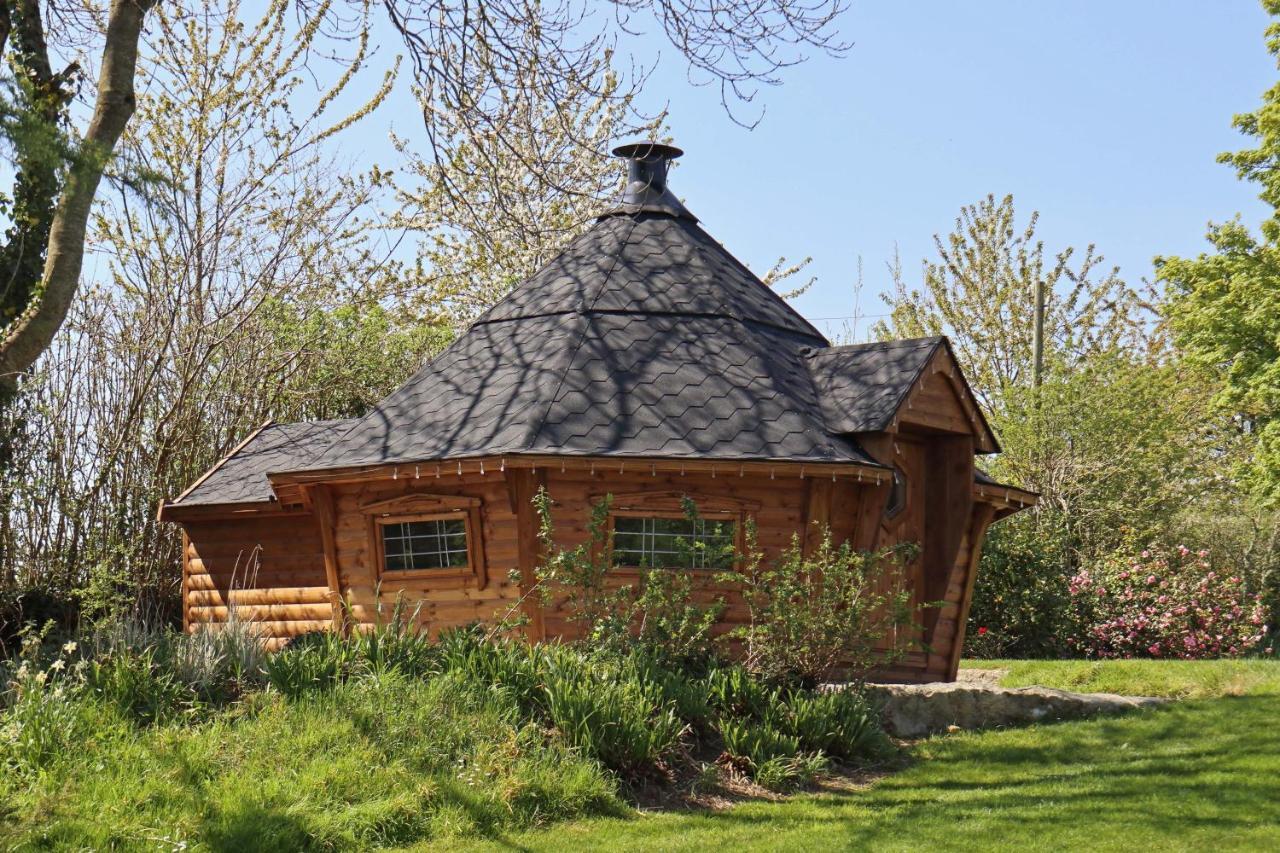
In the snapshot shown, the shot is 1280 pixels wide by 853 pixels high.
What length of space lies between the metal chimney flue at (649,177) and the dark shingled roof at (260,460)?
4384mm

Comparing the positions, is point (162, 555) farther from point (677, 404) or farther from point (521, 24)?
point (521, 24)

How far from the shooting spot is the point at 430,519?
38.2 feet

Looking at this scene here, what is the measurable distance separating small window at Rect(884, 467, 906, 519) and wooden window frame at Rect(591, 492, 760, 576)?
175 cm

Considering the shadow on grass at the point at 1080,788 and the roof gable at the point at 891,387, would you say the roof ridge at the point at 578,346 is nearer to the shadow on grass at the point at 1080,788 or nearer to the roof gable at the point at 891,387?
the roof gable at the point at 891,387

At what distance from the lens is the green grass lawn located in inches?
283

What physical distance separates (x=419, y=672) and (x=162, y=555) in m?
7.81

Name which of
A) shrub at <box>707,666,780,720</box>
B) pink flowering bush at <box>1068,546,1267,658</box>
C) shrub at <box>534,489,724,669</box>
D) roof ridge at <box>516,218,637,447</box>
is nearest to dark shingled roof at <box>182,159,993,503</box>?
roof ridge at <box>516,218,637,447</box>

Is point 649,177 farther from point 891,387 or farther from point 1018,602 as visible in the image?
point 1018,602

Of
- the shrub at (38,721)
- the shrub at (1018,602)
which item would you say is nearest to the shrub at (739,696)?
the shrub at (38,721)

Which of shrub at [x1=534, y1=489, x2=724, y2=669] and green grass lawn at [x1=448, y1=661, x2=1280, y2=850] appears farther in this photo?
shrub at [x1=534, y1=489, x2=724, y2=669]

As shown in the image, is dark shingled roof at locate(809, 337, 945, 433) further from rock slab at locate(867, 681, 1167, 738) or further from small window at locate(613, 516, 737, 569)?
rock slab at locate(867, 681, 1167, 738)

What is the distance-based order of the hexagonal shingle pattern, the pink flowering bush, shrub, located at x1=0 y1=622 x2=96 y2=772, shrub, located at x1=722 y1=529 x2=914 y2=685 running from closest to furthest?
shrub, located at x1=0 y1=622 x2=96 y2=772
shrub, located at x1=722 y1=529 x2=914 y2=685
the hexagonal shingle pattern
the pink flowering bush

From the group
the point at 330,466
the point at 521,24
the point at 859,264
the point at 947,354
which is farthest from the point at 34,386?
the point at 859,264

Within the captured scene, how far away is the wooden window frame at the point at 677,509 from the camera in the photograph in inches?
442
